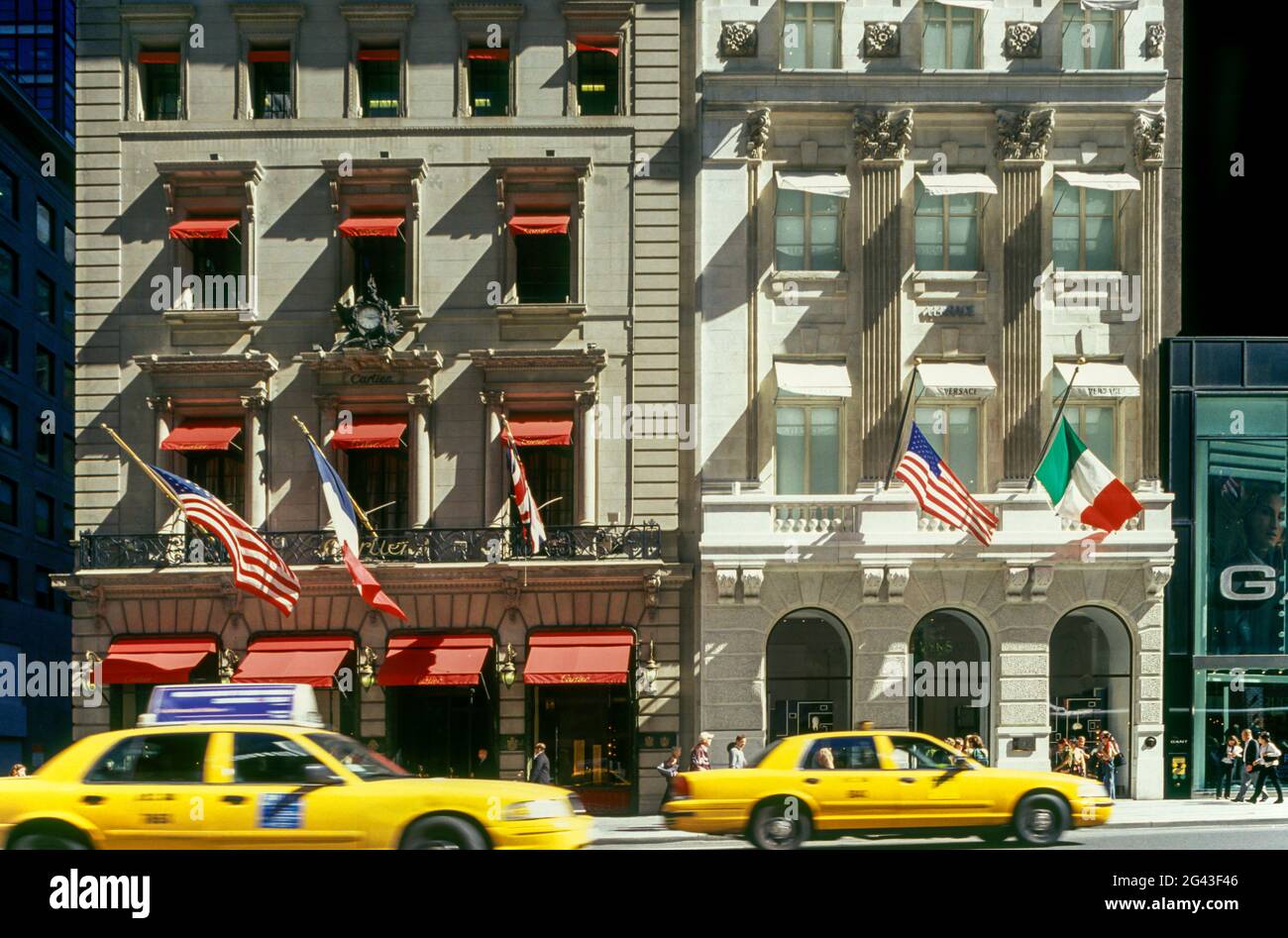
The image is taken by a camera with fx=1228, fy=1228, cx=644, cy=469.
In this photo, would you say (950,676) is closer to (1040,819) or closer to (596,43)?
(1040,819)

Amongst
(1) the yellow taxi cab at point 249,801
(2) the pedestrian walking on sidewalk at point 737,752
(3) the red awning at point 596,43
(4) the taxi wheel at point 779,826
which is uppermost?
(3) the red awning at point 596,43

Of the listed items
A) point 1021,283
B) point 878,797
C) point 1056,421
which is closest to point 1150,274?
point 1021,283

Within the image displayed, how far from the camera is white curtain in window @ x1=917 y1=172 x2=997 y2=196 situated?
81.6 feet

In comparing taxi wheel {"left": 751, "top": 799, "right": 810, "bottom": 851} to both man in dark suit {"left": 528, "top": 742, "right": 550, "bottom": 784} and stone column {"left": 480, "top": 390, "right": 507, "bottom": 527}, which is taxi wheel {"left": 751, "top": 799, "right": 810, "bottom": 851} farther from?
stone column {"left": 480, "top": 390, "right": 507, "bottom": 527}

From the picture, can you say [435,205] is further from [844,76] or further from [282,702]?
[282,702]

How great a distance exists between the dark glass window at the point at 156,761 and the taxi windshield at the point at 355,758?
1.10 meters

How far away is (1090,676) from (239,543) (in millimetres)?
17245

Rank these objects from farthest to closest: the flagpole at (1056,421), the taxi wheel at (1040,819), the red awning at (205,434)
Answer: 1. the red awning at (205,434)
2. the flagpole at (1056,421)
3. the taxi wheel at (1040,819)

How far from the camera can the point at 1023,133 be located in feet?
84.1

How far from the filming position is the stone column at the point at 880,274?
25.5m

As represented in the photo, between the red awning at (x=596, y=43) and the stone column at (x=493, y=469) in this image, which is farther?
the red awning at (x=596, y=43)

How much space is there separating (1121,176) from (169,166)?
20.1m

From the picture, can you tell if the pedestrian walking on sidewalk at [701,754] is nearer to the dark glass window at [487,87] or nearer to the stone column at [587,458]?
the stone column at [587,458]

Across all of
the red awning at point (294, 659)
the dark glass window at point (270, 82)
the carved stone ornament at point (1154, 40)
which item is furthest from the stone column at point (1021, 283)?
the dark glass window at point (270, 82)
